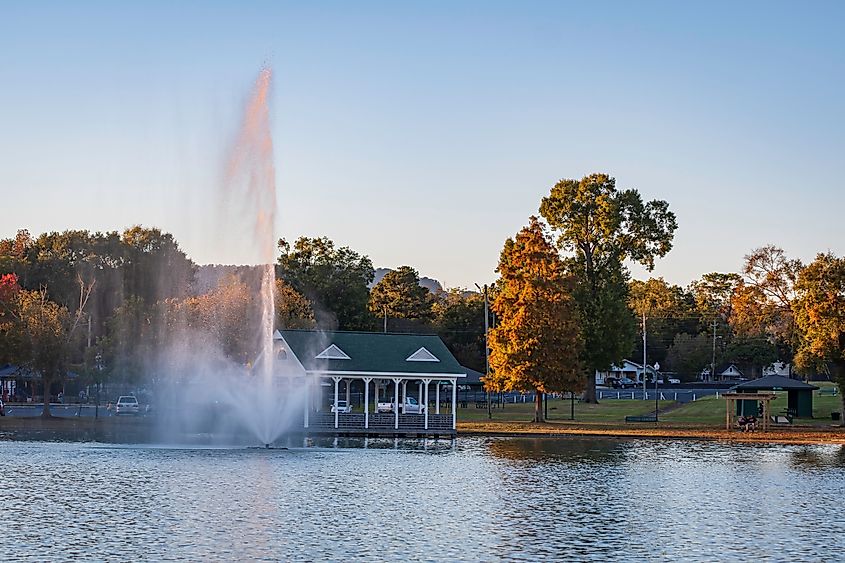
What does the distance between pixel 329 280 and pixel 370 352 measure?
46393mm

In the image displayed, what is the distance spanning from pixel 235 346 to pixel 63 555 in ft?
220

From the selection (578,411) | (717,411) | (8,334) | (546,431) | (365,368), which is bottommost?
(546,431)

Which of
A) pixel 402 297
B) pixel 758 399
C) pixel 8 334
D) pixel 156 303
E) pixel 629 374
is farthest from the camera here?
pixel 629 374

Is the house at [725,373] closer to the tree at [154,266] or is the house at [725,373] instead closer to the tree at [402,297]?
the tree at [402,297]

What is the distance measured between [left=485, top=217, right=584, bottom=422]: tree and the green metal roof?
4030mm

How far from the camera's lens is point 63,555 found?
2647 cm

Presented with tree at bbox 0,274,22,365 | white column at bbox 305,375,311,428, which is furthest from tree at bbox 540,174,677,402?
tree at bbox 0,274,22,365

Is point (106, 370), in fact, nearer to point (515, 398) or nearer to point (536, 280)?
point (536, 280)

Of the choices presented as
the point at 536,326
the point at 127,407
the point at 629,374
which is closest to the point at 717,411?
the point at 536,326

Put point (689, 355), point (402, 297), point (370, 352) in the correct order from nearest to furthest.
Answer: point (370, 352)
point (402, 297)
point (689, 355)

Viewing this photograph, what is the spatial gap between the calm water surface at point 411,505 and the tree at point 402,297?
305 ft

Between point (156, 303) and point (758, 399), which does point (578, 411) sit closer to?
point (758, 399)

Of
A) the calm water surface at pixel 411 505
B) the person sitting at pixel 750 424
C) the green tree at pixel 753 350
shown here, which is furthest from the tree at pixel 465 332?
the calm water surface at pixel 411 505

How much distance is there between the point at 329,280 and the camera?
123 metres
